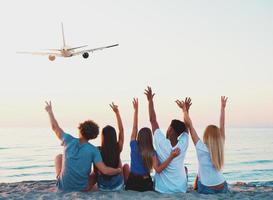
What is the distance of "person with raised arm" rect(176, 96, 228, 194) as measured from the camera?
22.2 ft

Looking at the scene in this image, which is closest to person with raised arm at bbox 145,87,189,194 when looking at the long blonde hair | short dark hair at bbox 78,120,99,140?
the long blonde hair

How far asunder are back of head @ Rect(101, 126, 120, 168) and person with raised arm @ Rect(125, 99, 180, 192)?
27 centimetres

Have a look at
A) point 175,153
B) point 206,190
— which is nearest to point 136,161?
point 175,153

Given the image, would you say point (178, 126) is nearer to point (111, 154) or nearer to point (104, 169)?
point (111, 154)

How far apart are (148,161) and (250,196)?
5.96 ft

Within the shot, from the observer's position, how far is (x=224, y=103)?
7.55 metres

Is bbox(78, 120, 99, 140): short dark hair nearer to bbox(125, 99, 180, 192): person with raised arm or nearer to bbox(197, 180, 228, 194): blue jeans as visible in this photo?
bbox(125, 99, 180, 192): person with raised arm

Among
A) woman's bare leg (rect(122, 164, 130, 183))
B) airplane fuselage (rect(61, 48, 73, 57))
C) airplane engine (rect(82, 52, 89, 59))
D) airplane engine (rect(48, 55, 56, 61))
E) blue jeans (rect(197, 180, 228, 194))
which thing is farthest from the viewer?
airplane engine (rect(48, 55, 56, 61))

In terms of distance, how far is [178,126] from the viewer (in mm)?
6887

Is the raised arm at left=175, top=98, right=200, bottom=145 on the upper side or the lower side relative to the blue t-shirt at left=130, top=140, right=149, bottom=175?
upper

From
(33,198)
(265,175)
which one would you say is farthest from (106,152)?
(265,175)

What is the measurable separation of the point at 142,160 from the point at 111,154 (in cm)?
50

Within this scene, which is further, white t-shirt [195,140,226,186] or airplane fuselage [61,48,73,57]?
airplane fuselage [61,48,73,57]

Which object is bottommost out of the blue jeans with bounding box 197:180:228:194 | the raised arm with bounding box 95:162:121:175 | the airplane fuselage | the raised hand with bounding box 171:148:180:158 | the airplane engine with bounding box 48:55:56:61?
the blue jeans with bounding box 197:180:228:194
